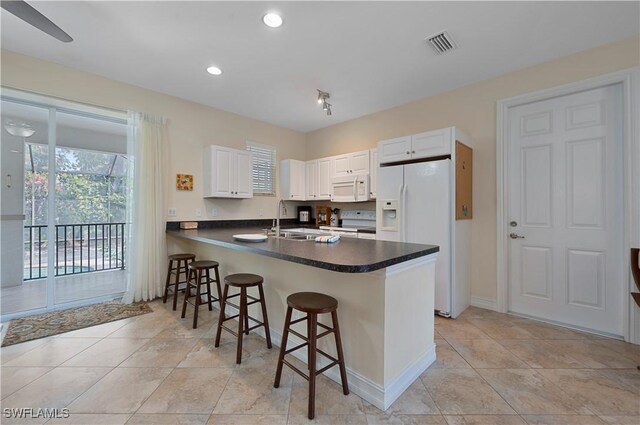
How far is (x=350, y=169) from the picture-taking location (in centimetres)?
439

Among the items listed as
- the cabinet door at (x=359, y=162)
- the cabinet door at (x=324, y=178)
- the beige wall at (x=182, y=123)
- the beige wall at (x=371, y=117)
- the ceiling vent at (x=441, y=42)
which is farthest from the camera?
the cabinet door at (x=324, y=178)

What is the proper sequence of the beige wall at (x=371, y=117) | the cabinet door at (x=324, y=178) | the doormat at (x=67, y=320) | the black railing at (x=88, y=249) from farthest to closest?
1. the cabinet door at (x=324, y=178)
2. the black railing at (x=88, y=249)
3. the beige wall at (x=371, y=117)
4. the doormat at (x=67, y=320)

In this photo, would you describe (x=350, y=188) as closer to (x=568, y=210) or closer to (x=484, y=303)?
(x=484, y=303)

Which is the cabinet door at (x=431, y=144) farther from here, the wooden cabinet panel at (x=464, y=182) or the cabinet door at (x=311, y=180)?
the cabinet door at (x=311, y=180)

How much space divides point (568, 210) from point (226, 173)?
4231 millimetres

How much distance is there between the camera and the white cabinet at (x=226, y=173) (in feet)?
13.0

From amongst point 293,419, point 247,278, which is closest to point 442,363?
point 293,419

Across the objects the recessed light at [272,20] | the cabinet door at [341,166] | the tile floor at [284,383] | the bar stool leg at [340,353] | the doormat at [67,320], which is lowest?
the tile floor at [284,383]

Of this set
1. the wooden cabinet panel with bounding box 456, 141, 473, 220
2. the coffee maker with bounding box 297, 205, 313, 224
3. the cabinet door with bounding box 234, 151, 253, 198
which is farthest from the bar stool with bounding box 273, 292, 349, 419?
the coffee maker with bounding box 297, 205, 313, 224

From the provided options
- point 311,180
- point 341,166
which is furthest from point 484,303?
point 311,180

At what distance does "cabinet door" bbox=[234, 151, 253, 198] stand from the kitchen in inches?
12.8

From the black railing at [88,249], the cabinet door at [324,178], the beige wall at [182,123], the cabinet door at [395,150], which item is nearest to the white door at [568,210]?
the cabinet door at [395,150]

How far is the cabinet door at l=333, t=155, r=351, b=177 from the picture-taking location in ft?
14.6

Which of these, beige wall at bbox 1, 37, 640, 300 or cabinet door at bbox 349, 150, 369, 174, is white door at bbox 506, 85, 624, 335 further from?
cabinet door at bbox 349, 150, 369, 174
